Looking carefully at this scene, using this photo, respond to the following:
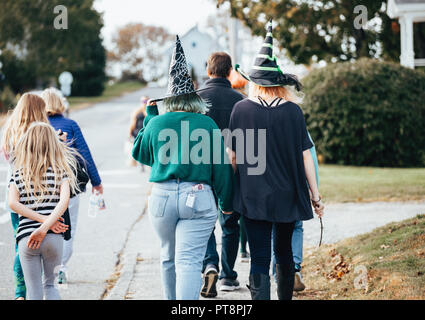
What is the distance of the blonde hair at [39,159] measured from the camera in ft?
13.4

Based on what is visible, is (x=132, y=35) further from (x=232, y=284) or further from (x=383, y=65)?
(x=232, y=284)

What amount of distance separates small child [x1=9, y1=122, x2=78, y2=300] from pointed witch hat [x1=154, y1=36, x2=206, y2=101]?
84 centimetres

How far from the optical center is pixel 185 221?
408 centimetres

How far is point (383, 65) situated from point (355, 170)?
2688mm

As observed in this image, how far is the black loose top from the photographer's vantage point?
4.12 metres

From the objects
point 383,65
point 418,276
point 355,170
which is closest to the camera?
point 418,276

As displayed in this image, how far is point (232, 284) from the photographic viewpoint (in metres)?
5.47

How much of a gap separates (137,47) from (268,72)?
91.4m

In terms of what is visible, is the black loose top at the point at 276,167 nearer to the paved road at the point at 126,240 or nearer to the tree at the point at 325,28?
the paved road at the point at 126,240

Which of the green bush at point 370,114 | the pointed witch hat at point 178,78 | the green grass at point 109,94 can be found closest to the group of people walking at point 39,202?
the pointed witch hat at point 178,78

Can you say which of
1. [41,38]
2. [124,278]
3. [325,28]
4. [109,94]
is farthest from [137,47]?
[124,278]

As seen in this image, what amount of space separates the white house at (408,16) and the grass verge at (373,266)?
35.6ft

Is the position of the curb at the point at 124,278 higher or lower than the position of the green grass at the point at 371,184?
lower
